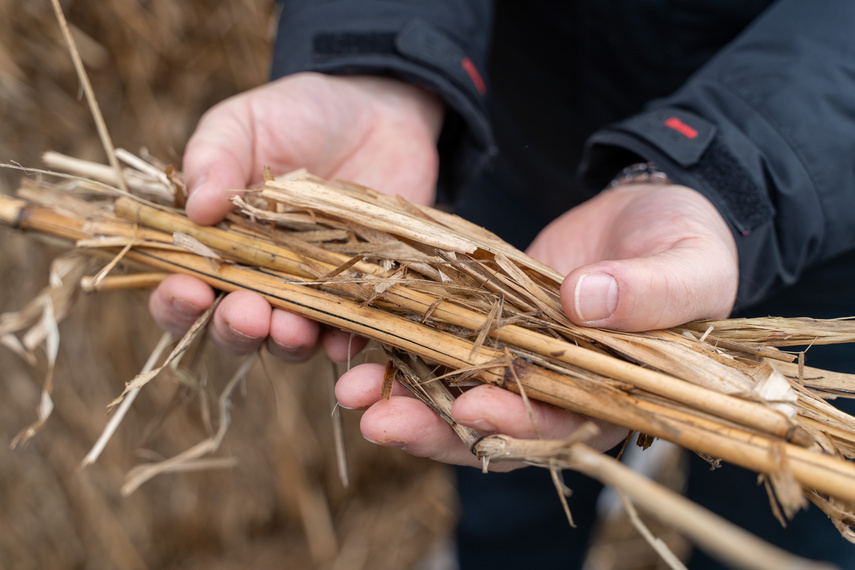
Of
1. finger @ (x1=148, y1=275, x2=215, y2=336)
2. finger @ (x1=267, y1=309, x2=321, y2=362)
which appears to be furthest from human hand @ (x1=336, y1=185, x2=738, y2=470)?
finger @ (x1=148, y1=275, x2=215, y2=336)

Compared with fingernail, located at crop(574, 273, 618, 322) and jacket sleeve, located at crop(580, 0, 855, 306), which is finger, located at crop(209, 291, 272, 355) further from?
jacket sleeve, located at crop(580, 0, 855, 306)

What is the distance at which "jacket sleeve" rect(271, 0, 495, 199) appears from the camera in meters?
1.06

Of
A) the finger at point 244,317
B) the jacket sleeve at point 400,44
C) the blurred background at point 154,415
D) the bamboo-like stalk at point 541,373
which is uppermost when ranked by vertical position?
the jacket sleeve at point 400,44

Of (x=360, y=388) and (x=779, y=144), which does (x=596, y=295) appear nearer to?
(x=360, y=388)

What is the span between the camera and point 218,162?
84 centimetres

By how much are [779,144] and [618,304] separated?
1.58 ft

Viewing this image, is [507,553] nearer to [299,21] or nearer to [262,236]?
[262,236]

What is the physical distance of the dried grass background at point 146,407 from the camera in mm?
1264

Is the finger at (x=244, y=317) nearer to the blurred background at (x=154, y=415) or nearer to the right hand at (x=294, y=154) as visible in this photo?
the right hand at (x=294, y=154)

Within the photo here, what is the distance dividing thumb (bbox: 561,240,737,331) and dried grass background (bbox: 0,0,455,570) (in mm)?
642

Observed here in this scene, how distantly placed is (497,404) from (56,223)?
0.75 metres

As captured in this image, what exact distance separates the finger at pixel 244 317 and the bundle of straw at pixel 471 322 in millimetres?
20

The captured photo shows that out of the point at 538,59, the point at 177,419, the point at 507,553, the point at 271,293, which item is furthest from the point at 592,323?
the point at 177,419

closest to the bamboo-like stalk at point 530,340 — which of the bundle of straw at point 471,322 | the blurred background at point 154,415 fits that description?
the bundle of straw at point 471,322
